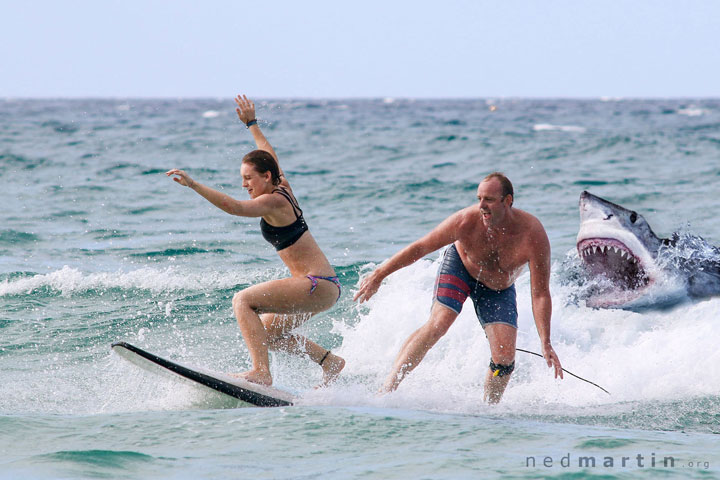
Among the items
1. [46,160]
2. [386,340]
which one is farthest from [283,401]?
[46,160]

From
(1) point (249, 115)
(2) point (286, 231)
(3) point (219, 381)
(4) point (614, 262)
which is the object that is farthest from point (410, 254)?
(4) point (614, 262)

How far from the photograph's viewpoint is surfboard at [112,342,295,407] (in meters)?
6.08

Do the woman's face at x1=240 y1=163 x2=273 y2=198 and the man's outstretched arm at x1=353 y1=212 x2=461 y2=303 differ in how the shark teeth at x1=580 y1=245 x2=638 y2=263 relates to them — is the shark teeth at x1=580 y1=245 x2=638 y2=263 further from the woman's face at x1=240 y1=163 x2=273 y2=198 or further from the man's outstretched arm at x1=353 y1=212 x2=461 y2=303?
the woman's face at x1=240 y1=163 x2=273 y2=198

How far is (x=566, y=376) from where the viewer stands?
298 inches

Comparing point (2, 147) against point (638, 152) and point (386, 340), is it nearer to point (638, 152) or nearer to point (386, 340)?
point (638, 152)

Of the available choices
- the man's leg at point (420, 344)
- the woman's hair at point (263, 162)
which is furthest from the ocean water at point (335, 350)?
the woman's hair at point (263, 162)

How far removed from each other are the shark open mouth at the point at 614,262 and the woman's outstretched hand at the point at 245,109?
299 cm

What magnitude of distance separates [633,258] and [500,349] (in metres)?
2.09

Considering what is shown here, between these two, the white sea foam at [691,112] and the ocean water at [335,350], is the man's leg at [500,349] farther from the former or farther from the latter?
the white sea foam at [691,112]

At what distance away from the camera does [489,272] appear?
20.9 ft

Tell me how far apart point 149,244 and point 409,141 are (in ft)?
74.2

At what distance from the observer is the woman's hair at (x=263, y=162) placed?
605 centimetres

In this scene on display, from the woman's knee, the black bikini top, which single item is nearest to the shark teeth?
the black bikini top

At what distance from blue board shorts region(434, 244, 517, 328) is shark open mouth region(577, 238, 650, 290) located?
4.53 ft
